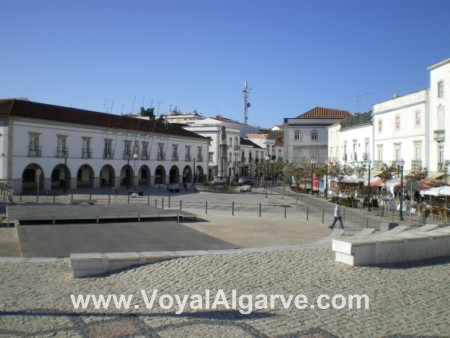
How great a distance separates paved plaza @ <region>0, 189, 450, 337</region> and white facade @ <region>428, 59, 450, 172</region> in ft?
68.6

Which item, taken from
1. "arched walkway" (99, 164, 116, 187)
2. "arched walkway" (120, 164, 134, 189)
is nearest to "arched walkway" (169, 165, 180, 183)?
"arched walkway" (120, 164, 134, 189)

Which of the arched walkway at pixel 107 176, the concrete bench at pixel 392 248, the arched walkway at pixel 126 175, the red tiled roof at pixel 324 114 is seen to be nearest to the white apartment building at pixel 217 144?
the red tiled roof at pixel 324 114

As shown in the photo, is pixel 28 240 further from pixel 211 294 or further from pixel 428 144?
pixel 428 144

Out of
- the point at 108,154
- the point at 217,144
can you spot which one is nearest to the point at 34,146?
the point at 108,154

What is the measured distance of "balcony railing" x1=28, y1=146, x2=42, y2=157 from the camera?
42625 millimetres

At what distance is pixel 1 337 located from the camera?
20.8ft

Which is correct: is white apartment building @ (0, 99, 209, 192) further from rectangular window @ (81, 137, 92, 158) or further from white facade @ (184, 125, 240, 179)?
white facade @ (184, 125, 240, 179)

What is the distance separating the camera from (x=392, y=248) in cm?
1104

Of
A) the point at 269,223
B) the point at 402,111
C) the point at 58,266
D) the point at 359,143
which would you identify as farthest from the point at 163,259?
the point at 359,143

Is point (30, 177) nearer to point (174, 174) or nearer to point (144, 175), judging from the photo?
point (144, 175)

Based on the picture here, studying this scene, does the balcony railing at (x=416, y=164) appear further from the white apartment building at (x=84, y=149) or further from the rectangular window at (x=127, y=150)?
the rectangular window at (x=127, y=150)

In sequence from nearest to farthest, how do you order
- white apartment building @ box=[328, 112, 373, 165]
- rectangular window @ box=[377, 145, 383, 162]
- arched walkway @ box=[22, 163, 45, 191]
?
rectangular window @ box=[377, 145, 383, 162], white apartment building @ box=[328, 112, 373, 165], arched walkway @ box=[22, 163, 45, 191]

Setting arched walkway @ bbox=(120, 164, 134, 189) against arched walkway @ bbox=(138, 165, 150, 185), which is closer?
arched walkway @ bbox=(120, 164, 134, 189)

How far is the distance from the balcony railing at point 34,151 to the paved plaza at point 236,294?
33.8m
